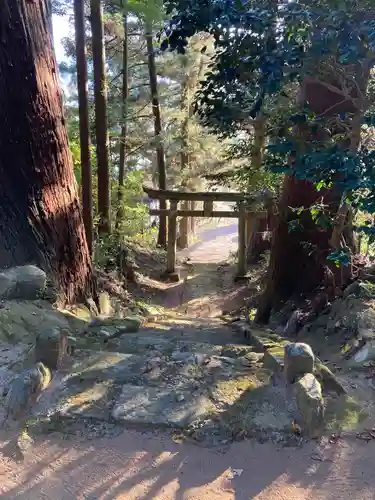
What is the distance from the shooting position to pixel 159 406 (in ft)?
9.55

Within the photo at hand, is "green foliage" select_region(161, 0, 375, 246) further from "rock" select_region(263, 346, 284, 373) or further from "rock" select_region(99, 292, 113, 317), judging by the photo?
"rock" select_region(99, 292, 113, 317)

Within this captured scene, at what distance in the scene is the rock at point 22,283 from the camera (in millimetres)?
4586

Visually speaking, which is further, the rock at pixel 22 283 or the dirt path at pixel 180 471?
the rock at pixel 22 283

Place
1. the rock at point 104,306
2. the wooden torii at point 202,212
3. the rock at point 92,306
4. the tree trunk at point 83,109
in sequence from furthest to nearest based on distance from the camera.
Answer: the wooden torii at point 202,212 < the tree trunk at point 83,109 < the rock at point 104,306 < the rock at point 92,306

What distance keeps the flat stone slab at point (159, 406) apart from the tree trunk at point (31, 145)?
268 cm

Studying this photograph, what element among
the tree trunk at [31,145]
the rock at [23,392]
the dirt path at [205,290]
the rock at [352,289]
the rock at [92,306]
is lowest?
the dirt path at [205,290]

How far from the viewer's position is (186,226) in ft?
72.3

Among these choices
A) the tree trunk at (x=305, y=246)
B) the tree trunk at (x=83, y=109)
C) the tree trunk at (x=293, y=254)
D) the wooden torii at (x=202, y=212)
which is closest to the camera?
the tree trunk at (x=305, y=246)

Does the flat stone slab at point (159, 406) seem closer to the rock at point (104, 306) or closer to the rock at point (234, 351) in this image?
the rock at point (234, 351)

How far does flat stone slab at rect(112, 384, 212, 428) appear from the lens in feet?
9.07

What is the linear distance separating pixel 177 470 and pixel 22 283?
297 cm

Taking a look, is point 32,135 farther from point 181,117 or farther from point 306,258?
point 181,117

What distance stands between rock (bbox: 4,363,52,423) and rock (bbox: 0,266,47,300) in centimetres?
178

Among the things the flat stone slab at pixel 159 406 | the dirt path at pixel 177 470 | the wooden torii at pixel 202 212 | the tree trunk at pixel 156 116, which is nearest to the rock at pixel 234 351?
the flat stone slab at pixel 159 406
